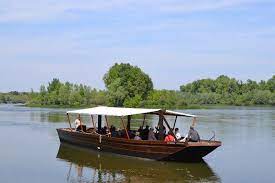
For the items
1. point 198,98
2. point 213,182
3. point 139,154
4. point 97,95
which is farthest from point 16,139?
point 198,98

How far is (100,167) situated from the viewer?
2105 cm

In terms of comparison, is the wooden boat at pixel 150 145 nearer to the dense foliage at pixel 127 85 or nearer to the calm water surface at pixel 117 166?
the calm water surface at pixel 117 166

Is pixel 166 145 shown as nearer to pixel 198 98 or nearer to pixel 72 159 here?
pixel 72 159

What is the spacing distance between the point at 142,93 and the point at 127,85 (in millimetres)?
3619

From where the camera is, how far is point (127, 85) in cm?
9919

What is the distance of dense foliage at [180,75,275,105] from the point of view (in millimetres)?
132500

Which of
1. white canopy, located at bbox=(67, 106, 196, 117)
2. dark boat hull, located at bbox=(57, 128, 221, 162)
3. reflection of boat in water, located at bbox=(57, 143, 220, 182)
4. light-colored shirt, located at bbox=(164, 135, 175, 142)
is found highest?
white canopy, located at bbox=(67, 106, 196, 117)

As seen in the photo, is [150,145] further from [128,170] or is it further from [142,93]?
[142,93]

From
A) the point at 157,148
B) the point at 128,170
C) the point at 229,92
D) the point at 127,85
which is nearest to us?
the point at 128,170

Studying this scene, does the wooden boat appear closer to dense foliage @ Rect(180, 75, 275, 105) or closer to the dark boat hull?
the dark boat hull

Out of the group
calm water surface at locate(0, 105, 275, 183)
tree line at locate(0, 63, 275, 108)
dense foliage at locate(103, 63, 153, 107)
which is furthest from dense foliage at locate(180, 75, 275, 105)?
calm water surface at locate(0, 105, 275, 183)

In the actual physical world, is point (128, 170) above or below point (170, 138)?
below

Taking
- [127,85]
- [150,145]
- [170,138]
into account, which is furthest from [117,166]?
[127,85]

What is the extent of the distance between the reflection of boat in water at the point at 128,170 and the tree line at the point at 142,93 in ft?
235
